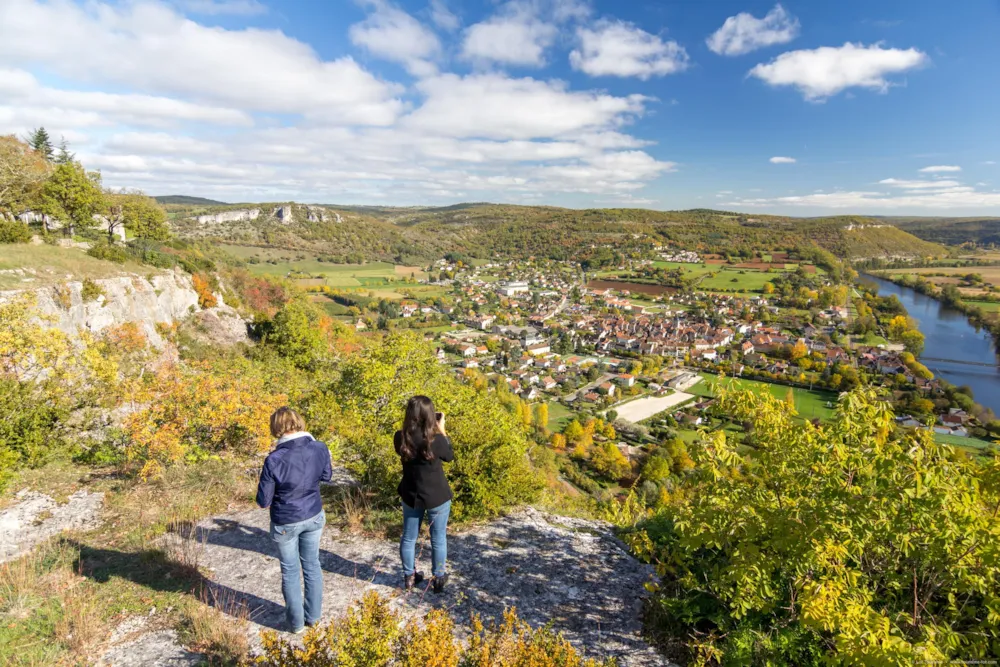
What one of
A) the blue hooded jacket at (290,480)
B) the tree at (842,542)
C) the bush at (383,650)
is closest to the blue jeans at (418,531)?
the blue hooded jacket at (290,480)

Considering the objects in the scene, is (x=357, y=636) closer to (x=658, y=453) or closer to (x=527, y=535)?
(x=527, y=535)

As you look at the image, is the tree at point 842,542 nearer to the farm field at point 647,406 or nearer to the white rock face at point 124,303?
the white rock face at point 124,303

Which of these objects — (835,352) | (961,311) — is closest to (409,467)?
(835,352)

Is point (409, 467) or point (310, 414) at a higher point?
point (409, 467)

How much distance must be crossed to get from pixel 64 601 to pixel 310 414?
4.09 metres

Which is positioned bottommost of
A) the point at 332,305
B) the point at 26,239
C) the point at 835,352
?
the point at 835,352

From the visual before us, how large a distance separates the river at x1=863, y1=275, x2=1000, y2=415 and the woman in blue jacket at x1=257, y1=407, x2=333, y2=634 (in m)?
55.0

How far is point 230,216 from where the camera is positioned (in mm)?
99188

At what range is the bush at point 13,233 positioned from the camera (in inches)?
608

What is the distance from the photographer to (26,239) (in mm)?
15984

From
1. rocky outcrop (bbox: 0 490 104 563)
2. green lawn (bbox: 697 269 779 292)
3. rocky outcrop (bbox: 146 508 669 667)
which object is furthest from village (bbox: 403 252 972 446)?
rocky outcrop (bbox: 0 490 104 563)

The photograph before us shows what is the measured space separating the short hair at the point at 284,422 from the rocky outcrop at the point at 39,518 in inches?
152

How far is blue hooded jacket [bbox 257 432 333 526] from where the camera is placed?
10.3 ft

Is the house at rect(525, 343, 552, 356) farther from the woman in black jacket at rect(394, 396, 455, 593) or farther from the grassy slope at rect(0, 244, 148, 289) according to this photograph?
the woman in black jacket at rect(394, 396, 455, 593)
